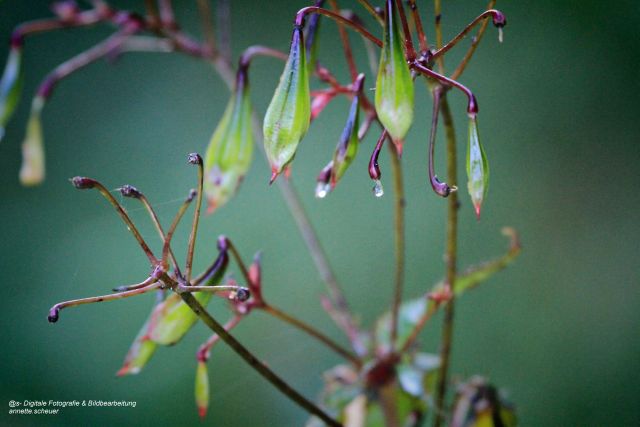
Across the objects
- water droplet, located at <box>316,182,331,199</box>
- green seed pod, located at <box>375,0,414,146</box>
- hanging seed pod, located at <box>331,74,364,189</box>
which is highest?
green seed pod, located at <box>375,0,414,146</box>

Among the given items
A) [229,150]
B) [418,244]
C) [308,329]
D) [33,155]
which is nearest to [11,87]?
[33,155]

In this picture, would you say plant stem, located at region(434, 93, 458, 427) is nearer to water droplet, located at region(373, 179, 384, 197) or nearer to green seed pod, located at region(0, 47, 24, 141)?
water droplet, located at region(373, 179, 384, 197)

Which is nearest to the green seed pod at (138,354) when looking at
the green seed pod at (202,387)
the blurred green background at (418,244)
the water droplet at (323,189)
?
the green seed pod at (202,387)

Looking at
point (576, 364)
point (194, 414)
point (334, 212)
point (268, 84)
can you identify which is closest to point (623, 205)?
point (576, 364)

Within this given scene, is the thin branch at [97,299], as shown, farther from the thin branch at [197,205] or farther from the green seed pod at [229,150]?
the green seed pod at [229,150]

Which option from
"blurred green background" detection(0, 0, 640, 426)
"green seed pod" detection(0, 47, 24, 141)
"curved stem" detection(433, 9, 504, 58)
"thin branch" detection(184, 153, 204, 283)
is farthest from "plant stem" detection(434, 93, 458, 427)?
"blurred green background" detection(0, 0, 640, 426)

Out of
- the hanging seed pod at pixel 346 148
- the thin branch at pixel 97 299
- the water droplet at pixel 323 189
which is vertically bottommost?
the thin branch at pixel 97 299

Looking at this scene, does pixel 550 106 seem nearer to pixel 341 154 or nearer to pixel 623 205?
pixel 623 205

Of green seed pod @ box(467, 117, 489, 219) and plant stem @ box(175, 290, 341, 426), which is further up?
green seed pod @ box(467, 117, 489, 219)
